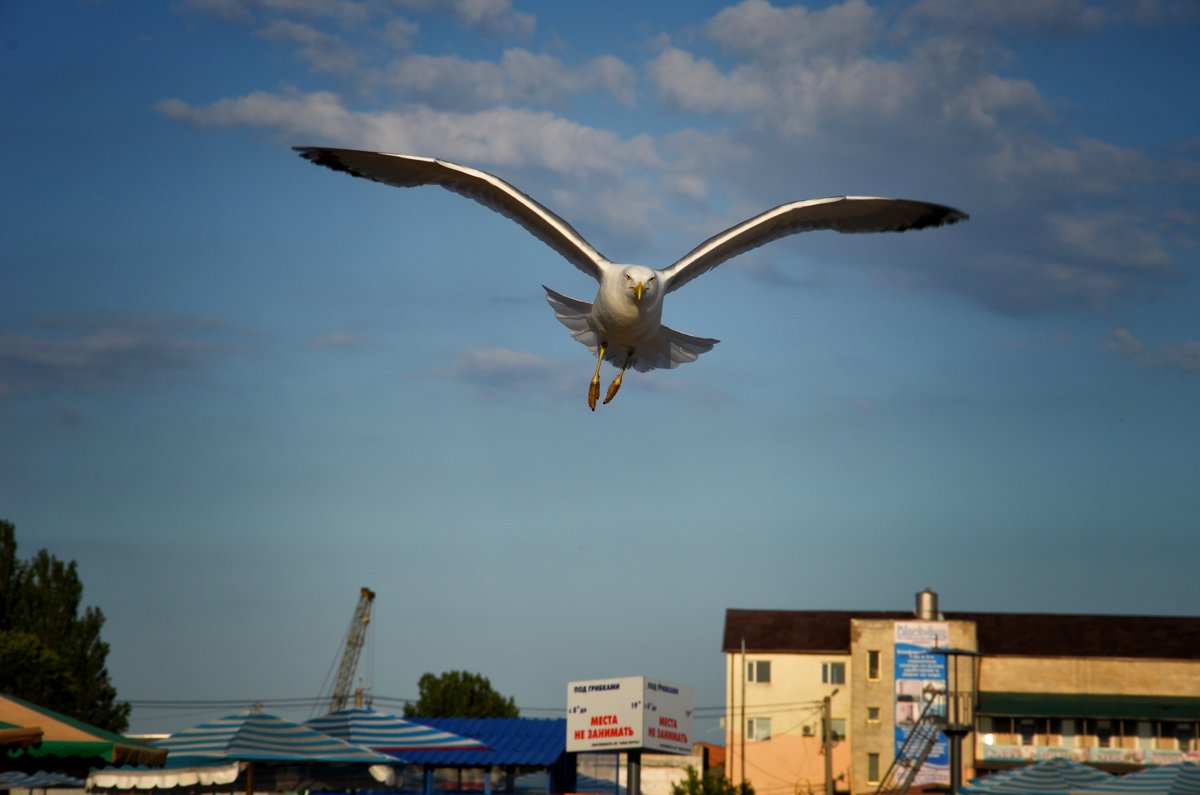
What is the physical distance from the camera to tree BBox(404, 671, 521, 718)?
7838 cm

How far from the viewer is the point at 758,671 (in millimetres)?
55250

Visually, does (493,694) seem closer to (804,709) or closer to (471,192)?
(804,709)

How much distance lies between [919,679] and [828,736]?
6651 mm

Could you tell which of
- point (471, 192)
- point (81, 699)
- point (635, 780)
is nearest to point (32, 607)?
point (81, 699)

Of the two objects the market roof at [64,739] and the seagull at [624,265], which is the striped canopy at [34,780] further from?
the seagull at [624,265]

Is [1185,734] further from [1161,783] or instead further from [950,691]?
[1161,783]

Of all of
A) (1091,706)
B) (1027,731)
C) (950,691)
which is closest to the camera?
(950,691)

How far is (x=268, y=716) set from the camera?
18234 millimetres

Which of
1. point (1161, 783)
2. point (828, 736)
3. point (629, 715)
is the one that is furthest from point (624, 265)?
point (828, 736)

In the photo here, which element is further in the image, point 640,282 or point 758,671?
point 758,671

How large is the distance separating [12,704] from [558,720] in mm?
31101

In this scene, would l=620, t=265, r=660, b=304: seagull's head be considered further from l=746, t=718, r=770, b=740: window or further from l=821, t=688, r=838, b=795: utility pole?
l=746, t=718, r=770, b=740: window

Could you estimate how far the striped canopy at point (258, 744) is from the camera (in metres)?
17.4

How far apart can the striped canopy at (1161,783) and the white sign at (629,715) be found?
10598 mm
